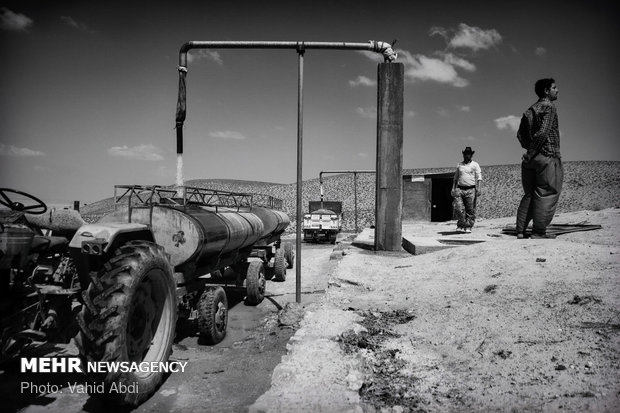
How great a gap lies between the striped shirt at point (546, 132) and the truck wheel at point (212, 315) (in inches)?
216

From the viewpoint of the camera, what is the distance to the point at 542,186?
645 cm

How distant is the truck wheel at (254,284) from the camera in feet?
20.9

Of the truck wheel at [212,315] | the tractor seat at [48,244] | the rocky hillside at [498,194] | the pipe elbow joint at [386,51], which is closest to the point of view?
the tractor seat at [48,244]

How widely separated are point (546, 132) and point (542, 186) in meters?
0.88

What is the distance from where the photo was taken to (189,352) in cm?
436

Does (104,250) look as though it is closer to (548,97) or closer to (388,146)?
(388,146)

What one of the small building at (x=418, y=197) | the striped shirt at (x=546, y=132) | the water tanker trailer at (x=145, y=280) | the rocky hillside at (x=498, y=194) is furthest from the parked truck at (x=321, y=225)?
the water tanker trailer at (x=145, y=280)

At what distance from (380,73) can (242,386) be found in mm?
6729

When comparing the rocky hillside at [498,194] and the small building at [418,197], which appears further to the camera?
the rocky hillside at [498,194]

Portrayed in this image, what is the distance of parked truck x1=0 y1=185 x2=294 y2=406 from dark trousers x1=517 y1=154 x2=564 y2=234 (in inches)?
204

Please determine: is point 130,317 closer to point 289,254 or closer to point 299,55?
point 299,55

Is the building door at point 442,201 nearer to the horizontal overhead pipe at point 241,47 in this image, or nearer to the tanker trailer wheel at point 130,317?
the horizontal overhead pipe at point 241,47

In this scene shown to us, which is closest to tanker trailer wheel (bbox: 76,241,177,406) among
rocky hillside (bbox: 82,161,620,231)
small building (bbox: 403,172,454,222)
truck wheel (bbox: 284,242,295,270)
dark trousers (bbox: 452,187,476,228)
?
truck wheel (bbox: 284,242,295,270)

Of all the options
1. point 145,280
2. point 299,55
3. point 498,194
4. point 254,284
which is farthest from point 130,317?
point 498,194
